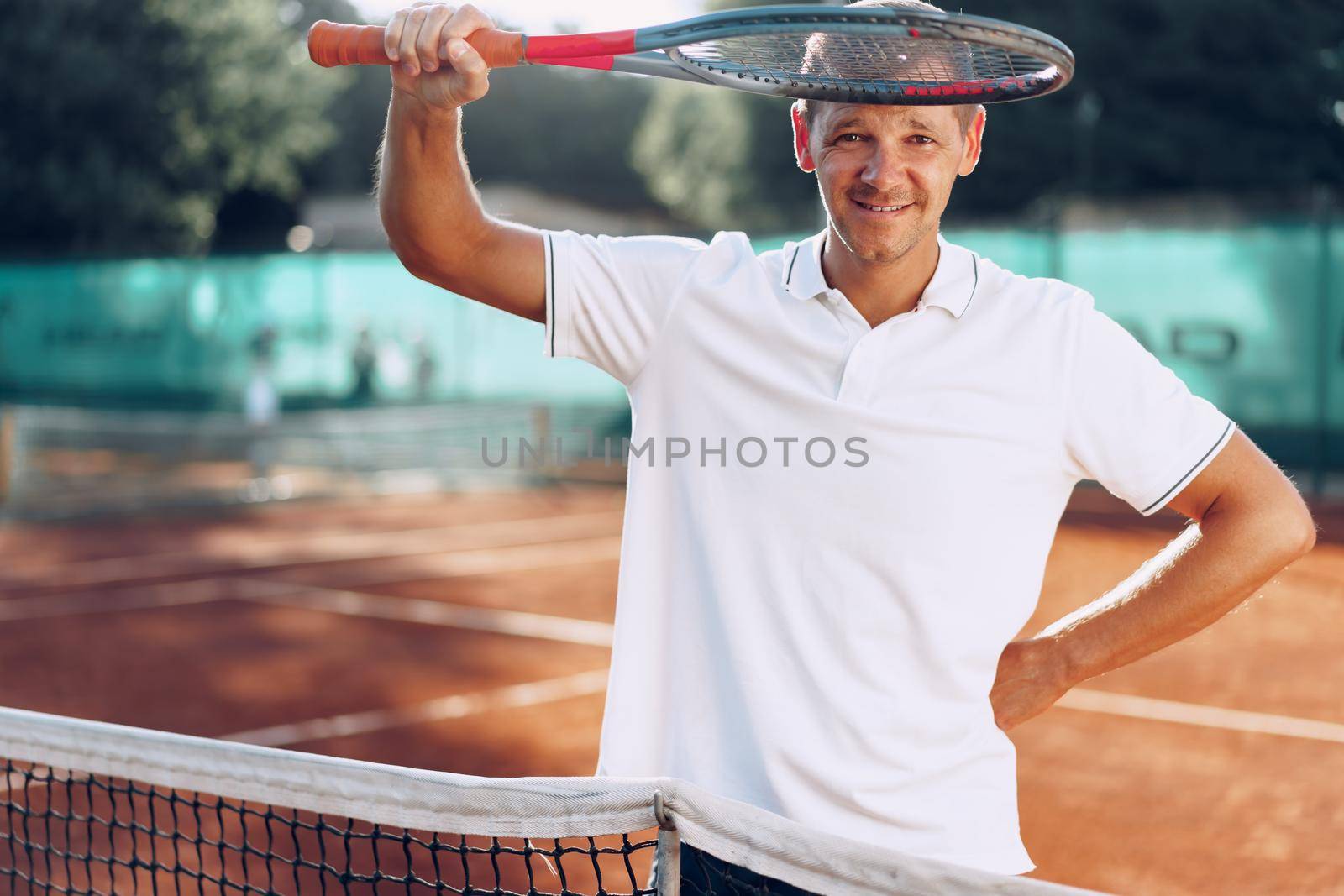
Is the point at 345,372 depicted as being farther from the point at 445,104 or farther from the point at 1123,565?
the point at 445,104

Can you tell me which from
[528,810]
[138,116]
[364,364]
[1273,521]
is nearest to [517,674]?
[528,810]

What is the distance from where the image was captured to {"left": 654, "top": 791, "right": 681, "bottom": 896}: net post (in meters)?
1.77

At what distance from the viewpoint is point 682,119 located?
32125mm

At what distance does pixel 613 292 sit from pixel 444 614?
648cm

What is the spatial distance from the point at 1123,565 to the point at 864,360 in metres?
8.67

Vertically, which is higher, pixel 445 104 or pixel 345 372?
pixel 445 104

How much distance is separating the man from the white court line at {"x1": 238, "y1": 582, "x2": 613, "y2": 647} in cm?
558

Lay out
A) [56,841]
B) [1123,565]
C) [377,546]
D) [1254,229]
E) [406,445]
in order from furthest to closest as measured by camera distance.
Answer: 1. [406,445]
2. [1254,229]
3. [377,546]
4. [1123,565]
5. [56,841]

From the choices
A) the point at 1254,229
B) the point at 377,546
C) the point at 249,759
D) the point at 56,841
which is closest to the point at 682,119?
the point at 1254,229

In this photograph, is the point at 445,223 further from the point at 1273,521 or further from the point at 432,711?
the point at 432,711

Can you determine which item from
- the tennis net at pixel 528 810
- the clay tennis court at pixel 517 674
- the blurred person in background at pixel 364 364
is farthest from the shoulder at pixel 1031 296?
the blurred person in background at pixel 364 364

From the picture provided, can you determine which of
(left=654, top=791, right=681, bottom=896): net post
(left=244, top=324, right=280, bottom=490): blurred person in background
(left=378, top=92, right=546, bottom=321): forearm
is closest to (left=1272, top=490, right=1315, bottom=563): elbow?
(left=654, top=791, right=681, bottom=896): net post

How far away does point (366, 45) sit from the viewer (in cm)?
189

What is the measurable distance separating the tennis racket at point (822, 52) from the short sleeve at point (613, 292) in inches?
10.7
